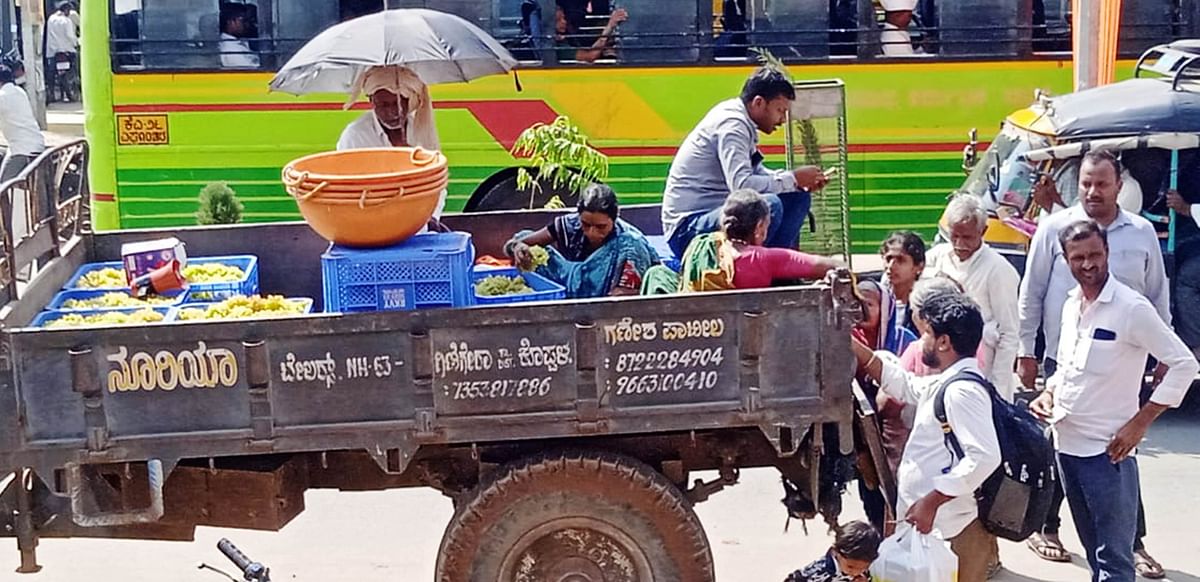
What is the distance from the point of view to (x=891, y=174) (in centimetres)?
1095

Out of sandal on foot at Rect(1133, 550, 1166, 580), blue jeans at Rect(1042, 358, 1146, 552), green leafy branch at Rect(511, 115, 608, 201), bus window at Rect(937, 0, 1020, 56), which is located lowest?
sandal on foot at Rect(1133, 550, 1166, 580)

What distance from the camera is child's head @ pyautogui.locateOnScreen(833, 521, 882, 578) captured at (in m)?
4.73

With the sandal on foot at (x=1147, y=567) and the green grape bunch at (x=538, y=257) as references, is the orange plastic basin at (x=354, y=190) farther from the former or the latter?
the sandal on foot at (x=1147, y=567)

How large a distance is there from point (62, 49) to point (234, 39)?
15033mm

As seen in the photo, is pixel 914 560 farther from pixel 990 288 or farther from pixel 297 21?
pixel 297 21

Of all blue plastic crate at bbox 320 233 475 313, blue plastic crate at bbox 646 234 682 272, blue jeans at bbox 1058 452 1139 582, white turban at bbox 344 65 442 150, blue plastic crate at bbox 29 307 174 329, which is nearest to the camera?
blue plastic crate at bbox 320 233 475 313

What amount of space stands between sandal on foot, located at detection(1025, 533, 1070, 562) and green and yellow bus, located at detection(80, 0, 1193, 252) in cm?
461

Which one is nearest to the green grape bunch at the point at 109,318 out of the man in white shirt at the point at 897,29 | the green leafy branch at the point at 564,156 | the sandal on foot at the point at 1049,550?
the sandal on foot at the point at 1049,550

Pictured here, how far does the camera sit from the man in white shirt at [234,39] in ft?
35.3

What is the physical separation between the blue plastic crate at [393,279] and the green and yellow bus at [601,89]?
580cm

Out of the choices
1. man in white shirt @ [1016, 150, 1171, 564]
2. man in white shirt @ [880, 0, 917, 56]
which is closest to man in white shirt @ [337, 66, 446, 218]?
man in white shirt @ [1016, 150, 1171, 564]

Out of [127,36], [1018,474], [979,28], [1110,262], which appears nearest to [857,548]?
[1018,474]

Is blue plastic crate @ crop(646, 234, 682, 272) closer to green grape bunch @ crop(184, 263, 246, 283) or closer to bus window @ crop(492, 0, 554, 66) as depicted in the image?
green grape bunch @ crop(184, 263, 246, 283)

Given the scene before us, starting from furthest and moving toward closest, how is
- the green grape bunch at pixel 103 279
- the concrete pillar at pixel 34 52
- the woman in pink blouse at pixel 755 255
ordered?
the concrete pillar at pixel 34 52 < the green grape bunch at pixel 103 279 < the woman in pink blouse at pixel 755 255
